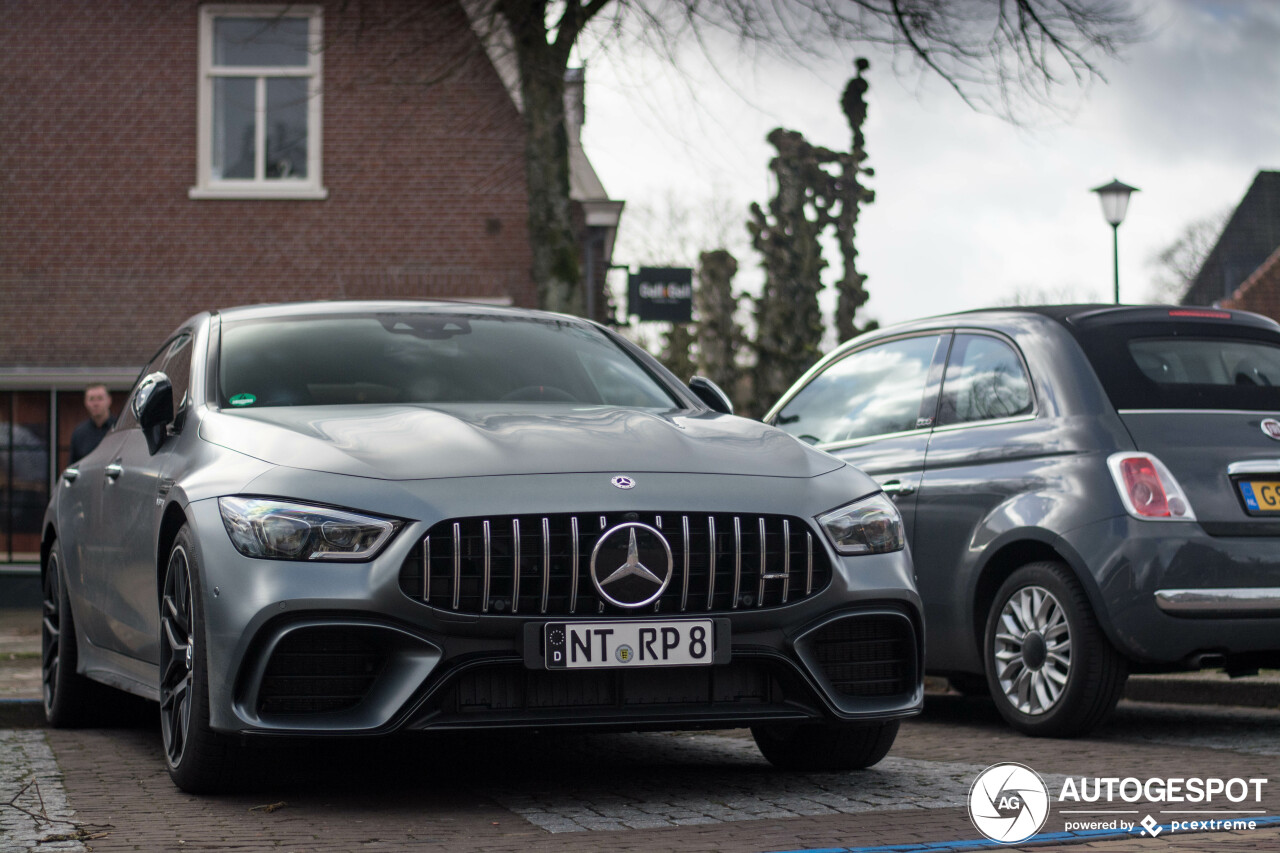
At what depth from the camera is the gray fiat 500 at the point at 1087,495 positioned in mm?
6230

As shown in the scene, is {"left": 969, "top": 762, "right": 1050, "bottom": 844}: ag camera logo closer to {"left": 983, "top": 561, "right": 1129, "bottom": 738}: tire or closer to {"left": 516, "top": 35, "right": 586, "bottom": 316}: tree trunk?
{"left": 983, "top": 561, "right": 1129, "bottom": 738}: tire

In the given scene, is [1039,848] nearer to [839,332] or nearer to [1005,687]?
[1005,687]

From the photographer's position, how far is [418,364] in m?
5.74

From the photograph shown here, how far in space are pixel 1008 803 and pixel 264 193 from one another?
632 inches

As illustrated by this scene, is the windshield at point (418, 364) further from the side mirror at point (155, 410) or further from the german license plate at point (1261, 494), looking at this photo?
the german license plate at point (1261, 494)

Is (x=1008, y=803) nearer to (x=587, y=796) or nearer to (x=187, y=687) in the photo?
(x=587, y=796)

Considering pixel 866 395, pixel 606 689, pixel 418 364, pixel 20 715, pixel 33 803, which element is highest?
pixel 418 364

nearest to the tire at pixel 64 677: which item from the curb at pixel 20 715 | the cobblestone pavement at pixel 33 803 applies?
the curb at pixel 20 715

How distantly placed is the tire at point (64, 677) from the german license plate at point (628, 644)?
124 inches

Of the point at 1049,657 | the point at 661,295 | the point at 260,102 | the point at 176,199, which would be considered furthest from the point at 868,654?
the point at 260,102

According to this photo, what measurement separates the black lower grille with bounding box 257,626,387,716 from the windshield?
126cm

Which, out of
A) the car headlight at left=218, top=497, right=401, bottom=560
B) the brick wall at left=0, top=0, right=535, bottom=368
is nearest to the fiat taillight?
the car headlight at left=218, top=497, right=401, bottom=560

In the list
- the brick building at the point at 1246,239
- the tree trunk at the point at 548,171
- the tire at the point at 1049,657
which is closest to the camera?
the tire at the point at 1049,657

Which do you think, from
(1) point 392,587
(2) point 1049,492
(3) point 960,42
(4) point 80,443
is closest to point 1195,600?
(2) point 1049,492
